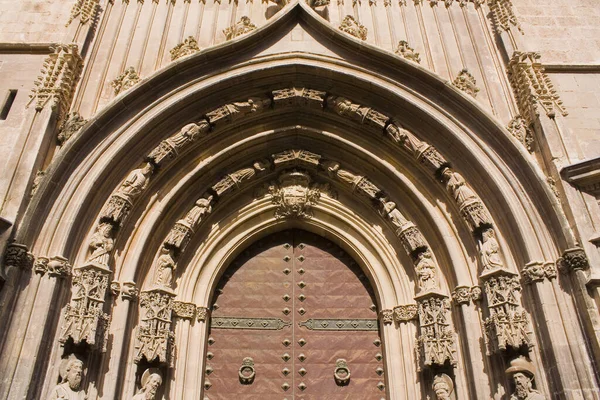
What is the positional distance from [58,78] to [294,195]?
4.01m

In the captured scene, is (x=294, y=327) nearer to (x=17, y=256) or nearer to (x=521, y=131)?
(x=17, y=256)

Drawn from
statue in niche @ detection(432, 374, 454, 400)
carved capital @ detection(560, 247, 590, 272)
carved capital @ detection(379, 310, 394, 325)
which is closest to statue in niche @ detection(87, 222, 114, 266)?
carved capital @ detection(379, 310, 394, 325)

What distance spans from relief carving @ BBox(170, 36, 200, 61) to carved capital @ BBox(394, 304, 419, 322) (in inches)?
203

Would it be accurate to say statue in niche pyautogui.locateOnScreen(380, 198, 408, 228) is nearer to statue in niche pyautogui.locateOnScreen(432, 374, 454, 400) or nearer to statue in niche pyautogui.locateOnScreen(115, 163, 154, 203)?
statue in niche pyautogui.locateOnScreen(432, 374, 454, 400)

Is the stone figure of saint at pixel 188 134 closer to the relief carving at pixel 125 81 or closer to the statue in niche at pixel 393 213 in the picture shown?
the relief carving at pixel 125 81

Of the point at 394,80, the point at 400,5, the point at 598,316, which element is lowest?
the point at 598,316

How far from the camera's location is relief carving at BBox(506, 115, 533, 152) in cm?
857

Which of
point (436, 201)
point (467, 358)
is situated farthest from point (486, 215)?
point (467, 358)

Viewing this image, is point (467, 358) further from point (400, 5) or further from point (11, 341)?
point (400, 5)

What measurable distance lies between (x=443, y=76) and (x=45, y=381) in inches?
285

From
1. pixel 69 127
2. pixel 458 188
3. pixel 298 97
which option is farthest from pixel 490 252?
pixel 69 127

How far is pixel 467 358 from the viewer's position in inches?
303

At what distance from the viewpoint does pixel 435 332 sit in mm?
7914

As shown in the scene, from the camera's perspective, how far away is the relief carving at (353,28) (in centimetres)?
972
